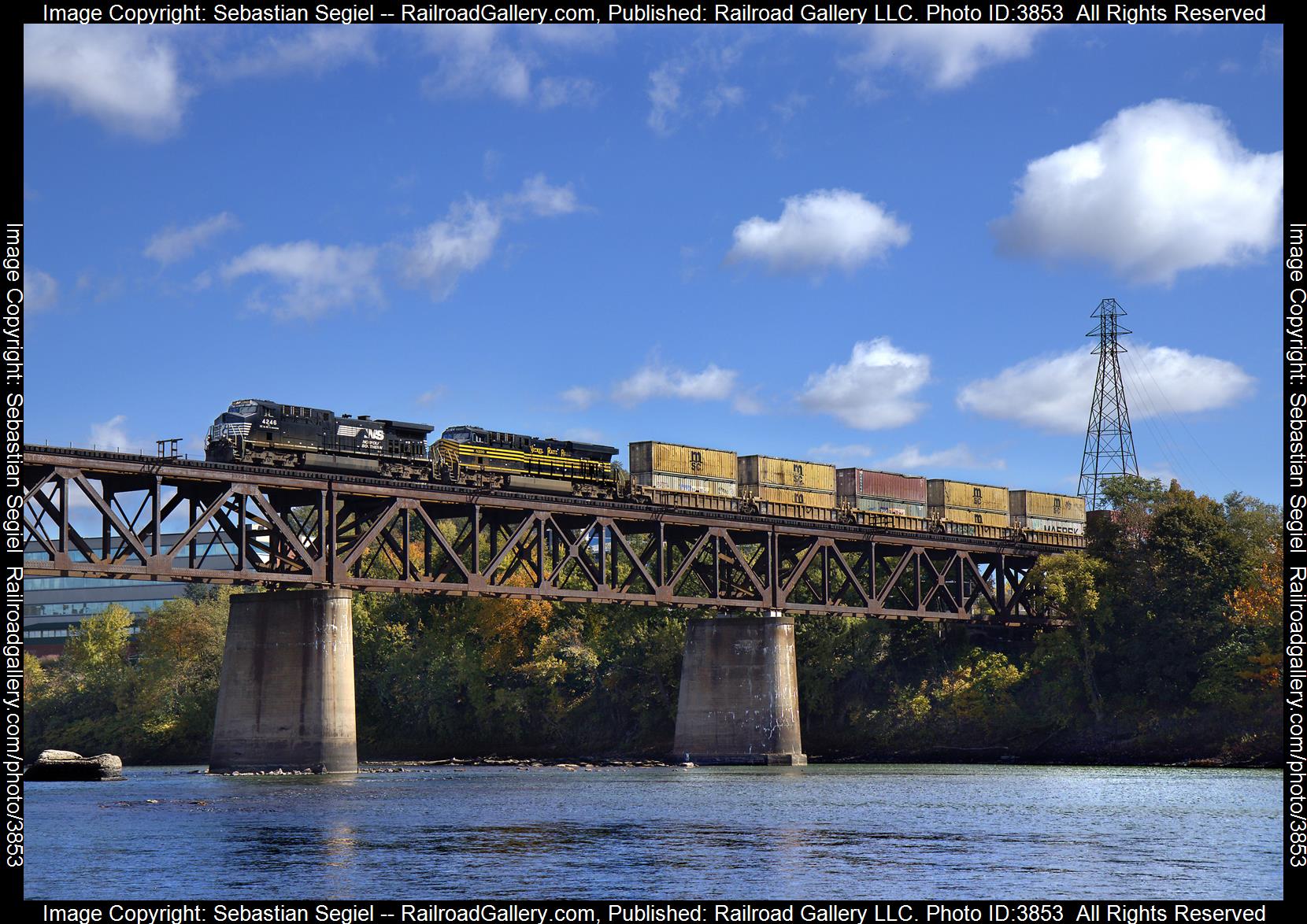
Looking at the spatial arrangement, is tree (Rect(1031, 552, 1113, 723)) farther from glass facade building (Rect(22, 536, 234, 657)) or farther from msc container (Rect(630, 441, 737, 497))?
glass facade building (Rect(22, 536, 234, 657))

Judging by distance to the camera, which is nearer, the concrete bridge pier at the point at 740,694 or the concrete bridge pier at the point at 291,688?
the concrete bridge pier at the point at 291,688

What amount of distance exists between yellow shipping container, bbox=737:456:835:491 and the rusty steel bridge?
3446mm

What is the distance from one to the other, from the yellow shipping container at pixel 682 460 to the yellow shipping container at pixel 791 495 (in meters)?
1.44

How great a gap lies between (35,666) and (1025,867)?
124 m

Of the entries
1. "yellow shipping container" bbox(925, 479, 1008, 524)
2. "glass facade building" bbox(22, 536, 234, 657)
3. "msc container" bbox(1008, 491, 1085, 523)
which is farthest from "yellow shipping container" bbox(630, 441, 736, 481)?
"glass facade building" bbox(22, 536, 234, 657)

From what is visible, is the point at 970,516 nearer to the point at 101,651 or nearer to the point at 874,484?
the point at 874,484

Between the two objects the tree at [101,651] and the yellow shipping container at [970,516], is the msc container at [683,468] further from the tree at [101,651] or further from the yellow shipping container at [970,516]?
the tree at [101,651]

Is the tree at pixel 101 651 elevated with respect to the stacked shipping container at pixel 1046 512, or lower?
lower

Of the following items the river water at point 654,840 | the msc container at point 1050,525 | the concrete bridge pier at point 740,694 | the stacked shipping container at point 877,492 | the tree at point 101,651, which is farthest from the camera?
the tree at point 101,651

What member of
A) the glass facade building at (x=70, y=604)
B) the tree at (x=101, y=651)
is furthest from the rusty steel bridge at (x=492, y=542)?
the glass facade building at (x=70, y=604)

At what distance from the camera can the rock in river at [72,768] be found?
78.9 meters

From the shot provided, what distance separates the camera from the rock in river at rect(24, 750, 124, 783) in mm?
78950

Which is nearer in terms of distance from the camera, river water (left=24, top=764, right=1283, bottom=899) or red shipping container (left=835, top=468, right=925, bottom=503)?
river water (left=24, top=764, right=1283, bottom=899)
